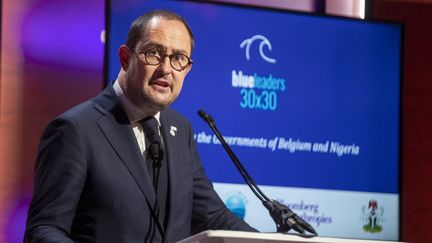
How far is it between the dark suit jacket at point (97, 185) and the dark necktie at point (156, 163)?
2 centimetres

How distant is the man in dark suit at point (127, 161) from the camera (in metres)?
2.84

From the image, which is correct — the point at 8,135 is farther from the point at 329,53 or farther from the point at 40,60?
the point at 329,53

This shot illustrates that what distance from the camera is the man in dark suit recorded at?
112 inches

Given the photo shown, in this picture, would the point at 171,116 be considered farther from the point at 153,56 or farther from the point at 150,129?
the point at 153,56

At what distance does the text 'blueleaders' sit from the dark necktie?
5.68 ft

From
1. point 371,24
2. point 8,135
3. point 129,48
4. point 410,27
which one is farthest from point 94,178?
point 410,27

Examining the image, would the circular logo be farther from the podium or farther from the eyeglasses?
the podium

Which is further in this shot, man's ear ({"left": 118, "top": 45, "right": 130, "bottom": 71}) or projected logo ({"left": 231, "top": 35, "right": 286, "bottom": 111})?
projected logo ({"left": 231, "top": 35, "right": 286, "bottom": 111})

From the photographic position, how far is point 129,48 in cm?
309

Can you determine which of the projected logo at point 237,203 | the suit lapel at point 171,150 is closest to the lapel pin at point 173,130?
the suit lapel at point 171,150

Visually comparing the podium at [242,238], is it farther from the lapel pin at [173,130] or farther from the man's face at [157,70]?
the lapel pin at [173,130]

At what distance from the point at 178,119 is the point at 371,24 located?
7.07 ft

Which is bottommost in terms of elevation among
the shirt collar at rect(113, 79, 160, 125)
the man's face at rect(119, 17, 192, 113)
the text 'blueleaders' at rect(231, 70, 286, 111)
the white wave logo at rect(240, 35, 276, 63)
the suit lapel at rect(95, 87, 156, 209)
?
the suit lapel at rect(95, 87, 156, 209)

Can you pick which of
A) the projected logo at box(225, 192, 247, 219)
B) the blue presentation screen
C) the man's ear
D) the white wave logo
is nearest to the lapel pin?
the man's ear
